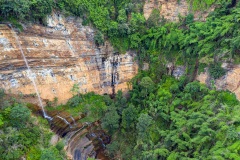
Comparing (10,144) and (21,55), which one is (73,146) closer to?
(10,144)

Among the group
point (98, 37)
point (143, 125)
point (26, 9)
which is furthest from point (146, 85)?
point (26, 9)

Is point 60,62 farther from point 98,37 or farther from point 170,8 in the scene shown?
point 170,8

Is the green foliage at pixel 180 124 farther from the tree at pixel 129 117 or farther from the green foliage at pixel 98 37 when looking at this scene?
the green foliage at pixel 98 37

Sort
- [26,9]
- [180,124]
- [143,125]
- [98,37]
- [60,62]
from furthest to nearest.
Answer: [98,37], [60,62], [143,125], [26,9], [180,124]

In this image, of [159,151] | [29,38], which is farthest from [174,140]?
[29,38]

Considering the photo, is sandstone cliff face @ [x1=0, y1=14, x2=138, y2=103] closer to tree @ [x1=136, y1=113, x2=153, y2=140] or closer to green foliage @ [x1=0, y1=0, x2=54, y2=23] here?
green foliage @ [x1=0, y1=0, x2=54, y2=23]

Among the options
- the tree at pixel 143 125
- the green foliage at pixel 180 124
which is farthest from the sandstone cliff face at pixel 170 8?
the tree at pixel 143 125
